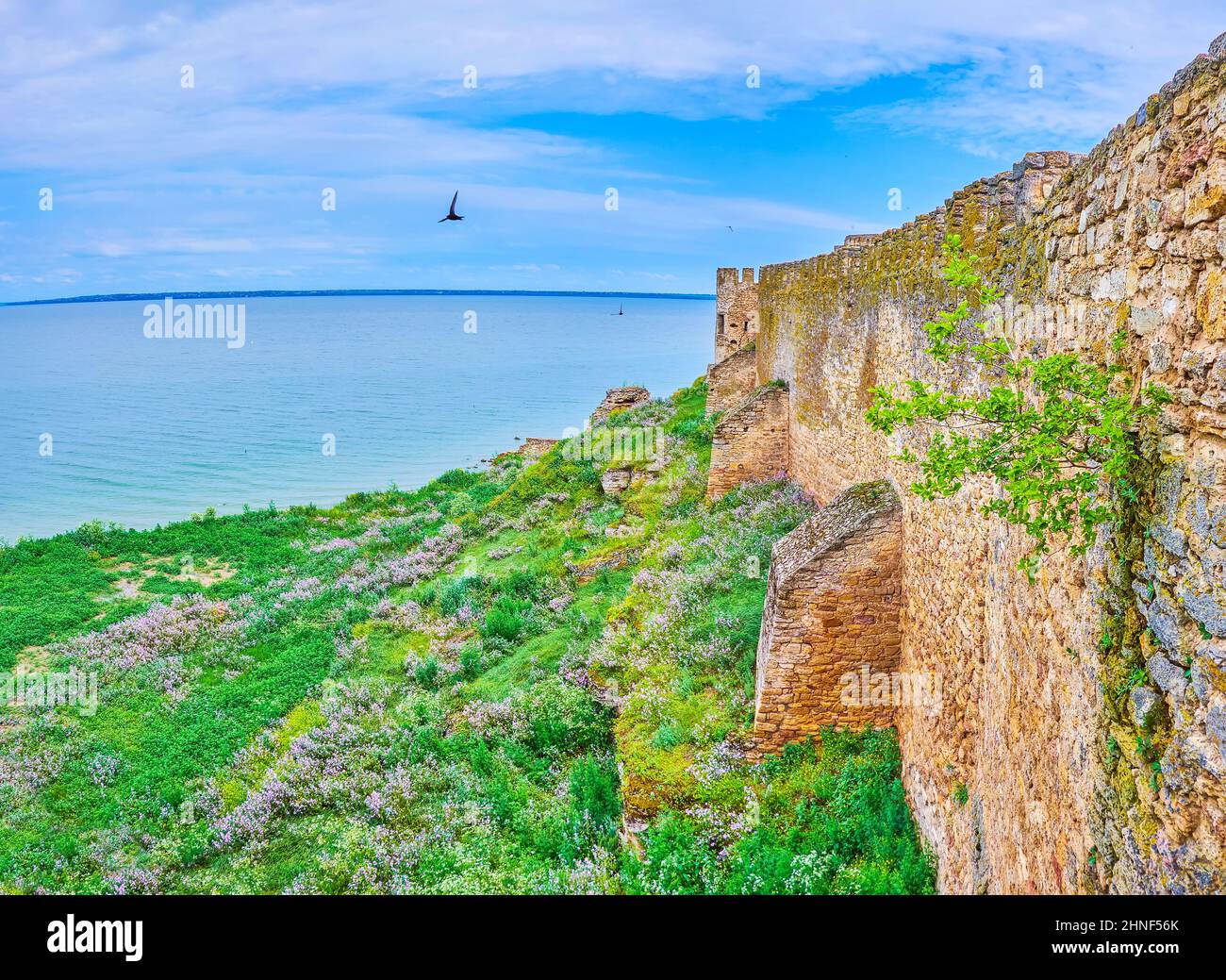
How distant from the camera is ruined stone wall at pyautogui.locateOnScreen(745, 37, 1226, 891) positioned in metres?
2.88

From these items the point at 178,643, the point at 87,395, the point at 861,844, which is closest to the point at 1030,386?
the point at 861,844

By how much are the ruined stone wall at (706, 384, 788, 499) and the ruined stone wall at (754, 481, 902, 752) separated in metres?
8.06

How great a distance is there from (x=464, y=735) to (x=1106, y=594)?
28.8ft

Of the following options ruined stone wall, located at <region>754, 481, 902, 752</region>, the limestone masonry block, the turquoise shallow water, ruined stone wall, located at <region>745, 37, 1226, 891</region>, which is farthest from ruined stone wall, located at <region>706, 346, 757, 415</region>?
the turquoise shallow water

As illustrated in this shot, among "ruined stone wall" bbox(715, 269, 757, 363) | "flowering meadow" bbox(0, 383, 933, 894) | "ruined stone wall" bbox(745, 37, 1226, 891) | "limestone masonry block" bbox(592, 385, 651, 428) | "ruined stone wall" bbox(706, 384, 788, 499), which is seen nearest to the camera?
"ruined stone wall" bbox(745, 37, 1226, 891)

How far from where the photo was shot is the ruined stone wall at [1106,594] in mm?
2885

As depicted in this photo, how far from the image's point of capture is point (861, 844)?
6.86 metres

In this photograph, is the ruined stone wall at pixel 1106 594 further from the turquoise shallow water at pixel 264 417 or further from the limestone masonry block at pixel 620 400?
the turquoise shallow water at pixel 264 417

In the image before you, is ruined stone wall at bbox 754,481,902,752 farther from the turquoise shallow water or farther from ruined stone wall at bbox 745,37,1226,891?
the turquoise shallow water

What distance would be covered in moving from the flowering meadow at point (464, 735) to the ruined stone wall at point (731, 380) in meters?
2.16

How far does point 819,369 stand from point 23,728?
14464 mm

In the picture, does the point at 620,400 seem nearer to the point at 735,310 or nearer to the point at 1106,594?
the point at 735,310

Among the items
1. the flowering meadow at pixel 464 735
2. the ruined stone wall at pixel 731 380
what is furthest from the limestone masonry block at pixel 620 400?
the flowering meadow at pixel 464 735
